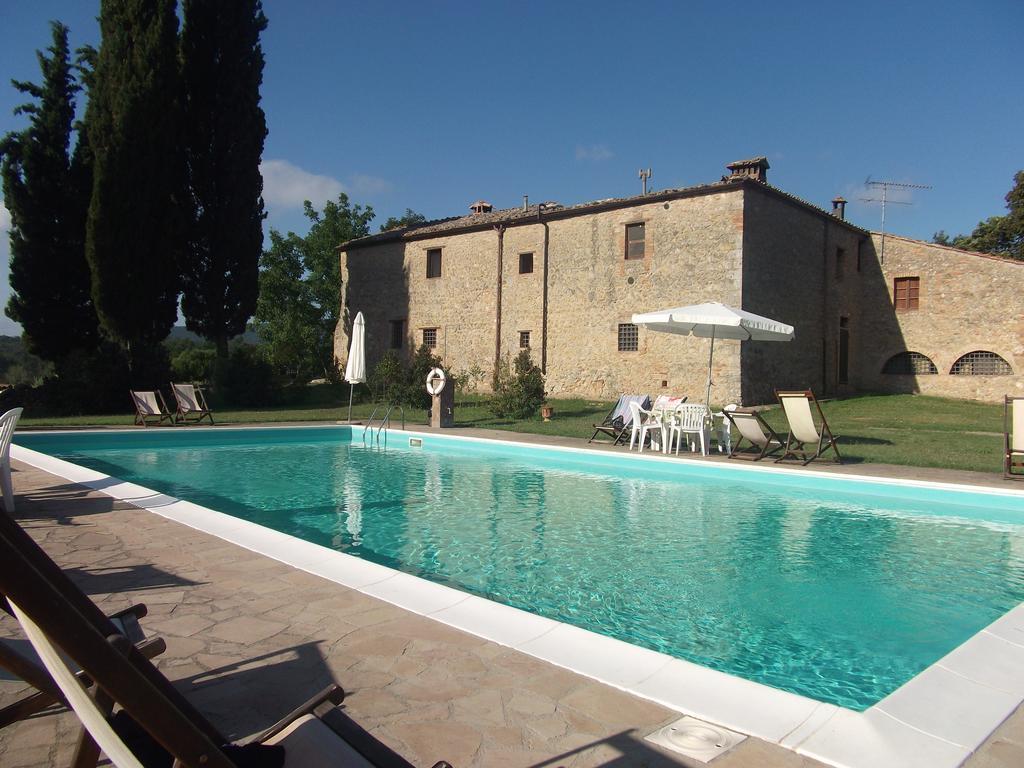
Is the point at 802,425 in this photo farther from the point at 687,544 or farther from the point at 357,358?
the point at 357,358

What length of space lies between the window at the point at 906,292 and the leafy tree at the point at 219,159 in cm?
2005

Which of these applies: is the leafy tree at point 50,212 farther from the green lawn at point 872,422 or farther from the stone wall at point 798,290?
the stone wall at point 798,290

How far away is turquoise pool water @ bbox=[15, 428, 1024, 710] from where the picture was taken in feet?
12.1

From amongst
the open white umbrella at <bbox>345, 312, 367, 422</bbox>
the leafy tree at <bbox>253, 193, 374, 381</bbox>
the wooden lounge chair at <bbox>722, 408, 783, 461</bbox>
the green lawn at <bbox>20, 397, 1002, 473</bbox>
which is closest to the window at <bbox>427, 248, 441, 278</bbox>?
the green lawn at <bbox>20, 397, 1002, 473</bbox>

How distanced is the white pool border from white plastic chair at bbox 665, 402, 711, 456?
6621mm

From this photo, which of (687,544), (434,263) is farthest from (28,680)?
(434,263)

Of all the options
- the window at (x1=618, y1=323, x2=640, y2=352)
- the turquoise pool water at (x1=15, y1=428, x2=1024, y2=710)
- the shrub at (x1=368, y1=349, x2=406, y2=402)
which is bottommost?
the turquoise pool water at (x1=15, y1=428, x2=1024, y2=710)

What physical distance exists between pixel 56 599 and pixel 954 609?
4.77 meters

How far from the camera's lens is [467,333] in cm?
2267

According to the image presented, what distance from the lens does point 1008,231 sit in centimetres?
2678

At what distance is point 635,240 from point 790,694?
17.9 meters

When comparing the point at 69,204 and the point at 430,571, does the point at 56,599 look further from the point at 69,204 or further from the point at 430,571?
the point at 69,204

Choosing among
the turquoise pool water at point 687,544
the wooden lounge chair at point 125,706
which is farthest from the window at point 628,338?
the wooden lounge chair at point 125,706

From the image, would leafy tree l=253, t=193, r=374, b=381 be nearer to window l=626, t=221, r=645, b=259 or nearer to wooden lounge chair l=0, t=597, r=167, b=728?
window l=626, t=221, r=645, b=259
